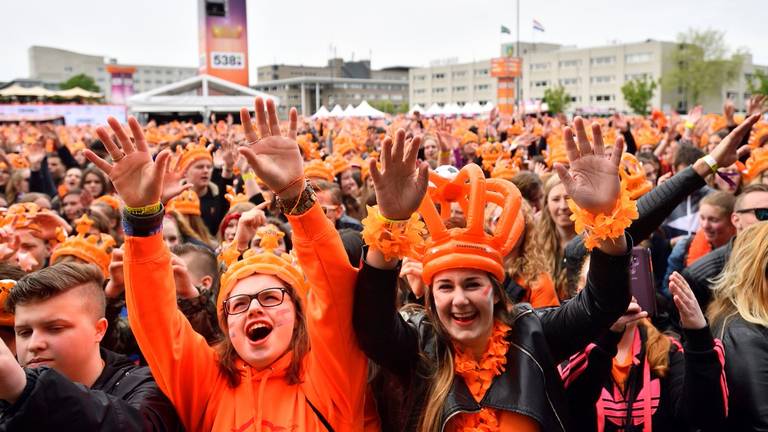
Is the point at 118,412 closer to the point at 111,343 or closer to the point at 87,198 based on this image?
Result: the point at 111,343

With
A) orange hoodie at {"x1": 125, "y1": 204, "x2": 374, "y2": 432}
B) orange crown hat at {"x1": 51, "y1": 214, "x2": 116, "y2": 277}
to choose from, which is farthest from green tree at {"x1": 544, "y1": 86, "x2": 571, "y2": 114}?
orange hoodie at {"x1": 125, "y1": 204, "x2": 374, "y2": 432}

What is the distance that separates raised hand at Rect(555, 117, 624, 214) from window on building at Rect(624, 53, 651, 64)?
102 meters

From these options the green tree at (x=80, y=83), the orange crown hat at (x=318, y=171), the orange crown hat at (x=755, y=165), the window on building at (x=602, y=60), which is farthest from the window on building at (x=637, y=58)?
the orange crown hat at (x=318, y=171)

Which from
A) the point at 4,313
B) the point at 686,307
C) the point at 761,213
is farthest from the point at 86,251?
the point at 761,213

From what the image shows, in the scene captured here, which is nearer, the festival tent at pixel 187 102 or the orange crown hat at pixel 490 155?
the orange crown hat at pixel 490 155

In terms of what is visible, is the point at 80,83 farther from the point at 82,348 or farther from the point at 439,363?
the point at 439,363

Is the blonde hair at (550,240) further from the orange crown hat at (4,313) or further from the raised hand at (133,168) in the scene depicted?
the orange crown hat at (4,313)

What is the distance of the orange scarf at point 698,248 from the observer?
5.25 metres

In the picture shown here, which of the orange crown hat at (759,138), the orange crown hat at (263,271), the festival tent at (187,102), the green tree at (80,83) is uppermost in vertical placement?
the green tree at (80,83)

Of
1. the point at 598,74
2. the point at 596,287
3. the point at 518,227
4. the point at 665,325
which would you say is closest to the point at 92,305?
the point at 518,227

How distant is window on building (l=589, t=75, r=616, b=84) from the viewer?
10088 cm

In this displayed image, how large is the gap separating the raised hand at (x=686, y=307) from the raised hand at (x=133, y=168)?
2.15 meters

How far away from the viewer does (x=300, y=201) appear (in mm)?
2484

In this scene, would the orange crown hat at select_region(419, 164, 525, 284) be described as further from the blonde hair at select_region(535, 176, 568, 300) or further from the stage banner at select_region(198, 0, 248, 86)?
the stage banner at select_region(198, 0, 248, 86)
